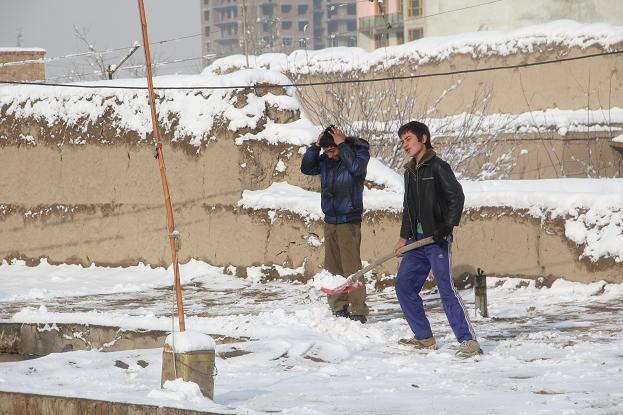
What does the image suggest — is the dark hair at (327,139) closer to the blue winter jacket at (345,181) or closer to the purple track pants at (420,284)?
the blue winter jacket at (345,181)

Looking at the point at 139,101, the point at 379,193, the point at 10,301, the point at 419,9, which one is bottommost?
the point at 10,301

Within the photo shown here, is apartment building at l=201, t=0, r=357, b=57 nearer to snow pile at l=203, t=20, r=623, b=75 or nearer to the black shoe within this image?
snow pile at l=203, t=20, r=623, b=75

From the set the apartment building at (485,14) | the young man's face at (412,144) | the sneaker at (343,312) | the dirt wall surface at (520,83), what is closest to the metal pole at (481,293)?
the sneaker at (343,312)

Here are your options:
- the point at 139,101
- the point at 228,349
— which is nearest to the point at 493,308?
the point at 228,349

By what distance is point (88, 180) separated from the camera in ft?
54.5

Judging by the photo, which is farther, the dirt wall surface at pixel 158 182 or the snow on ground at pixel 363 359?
the dirt wall surface at pixel 158 182

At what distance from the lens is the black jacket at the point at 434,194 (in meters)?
9.23

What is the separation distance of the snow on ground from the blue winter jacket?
2.90 ft

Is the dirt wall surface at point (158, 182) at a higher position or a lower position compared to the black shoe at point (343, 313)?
A: higher

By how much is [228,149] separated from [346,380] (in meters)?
7.41

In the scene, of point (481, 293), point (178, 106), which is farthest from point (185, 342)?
point (178, 106)

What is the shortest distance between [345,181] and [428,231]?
6.16 ft

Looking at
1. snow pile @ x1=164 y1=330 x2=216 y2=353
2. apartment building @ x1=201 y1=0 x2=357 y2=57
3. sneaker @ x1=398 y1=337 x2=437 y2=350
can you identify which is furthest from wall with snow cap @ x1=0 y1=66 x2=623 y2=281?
apartment building @ x1=201 y1=0 x2=357 y2=57

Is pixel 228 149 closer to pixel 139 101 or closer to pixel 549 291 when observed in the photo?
pixel 139 101
